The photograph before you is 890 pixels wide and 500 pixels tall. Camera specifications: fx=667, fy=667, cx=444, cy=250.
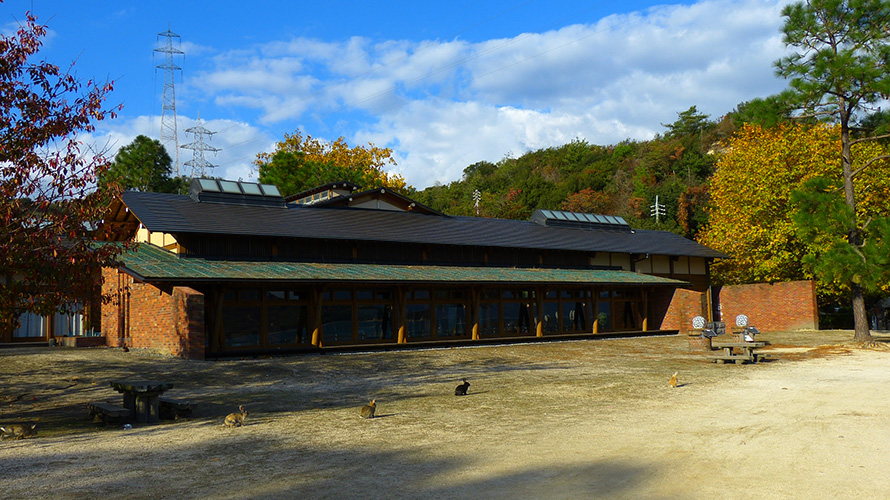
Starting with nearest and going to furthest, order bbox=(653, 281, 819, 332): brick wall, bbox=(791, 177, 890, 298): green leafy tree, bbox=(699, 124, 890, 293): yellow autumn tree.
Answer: bbox=(791, 177, 890, 298): green leafy tree, bbox=(653, 281, 819, 332): brick wall, bbox=(699, 124, 890, 293): yellow autumn tree

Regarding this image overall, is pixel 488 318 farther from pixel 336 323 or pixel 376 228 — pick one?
pixel 336 323

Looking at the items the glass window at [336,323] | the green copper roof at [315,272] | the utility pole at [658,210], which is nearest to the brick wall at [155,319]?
the green copper roof at [315,272]

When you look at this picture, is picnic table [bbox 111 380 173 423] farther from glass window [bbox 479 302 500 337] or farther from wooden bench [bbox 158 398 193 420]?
glass window [bbox 479 302 500 337]

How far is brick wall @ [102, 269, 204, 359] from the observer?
17531 mm

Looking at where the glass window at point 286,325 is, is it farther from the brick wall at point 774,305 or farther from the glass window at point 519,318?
the brick wall at point 774,305

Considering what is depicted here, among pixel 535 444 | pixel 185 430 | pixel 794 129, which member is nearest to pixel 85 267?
pixel 185 430

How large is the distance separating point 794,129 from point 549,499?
32.9 m

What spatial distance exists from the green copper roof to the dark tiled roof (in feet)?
3.36

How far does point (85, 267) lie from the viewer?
385 inches

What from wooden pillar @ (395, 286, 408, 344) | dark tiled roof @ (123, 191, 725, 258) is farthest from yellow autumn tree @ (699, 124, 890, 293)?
wooden pillar @ (395, 286, 408, 344)

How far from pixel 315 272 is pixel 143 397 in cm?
1164

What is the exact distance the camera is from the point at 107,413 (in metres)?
9.15

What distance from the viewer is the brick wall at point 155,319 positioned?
57.5 ft

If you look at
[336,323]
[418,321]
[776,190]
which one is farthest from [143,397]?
[776,190]
